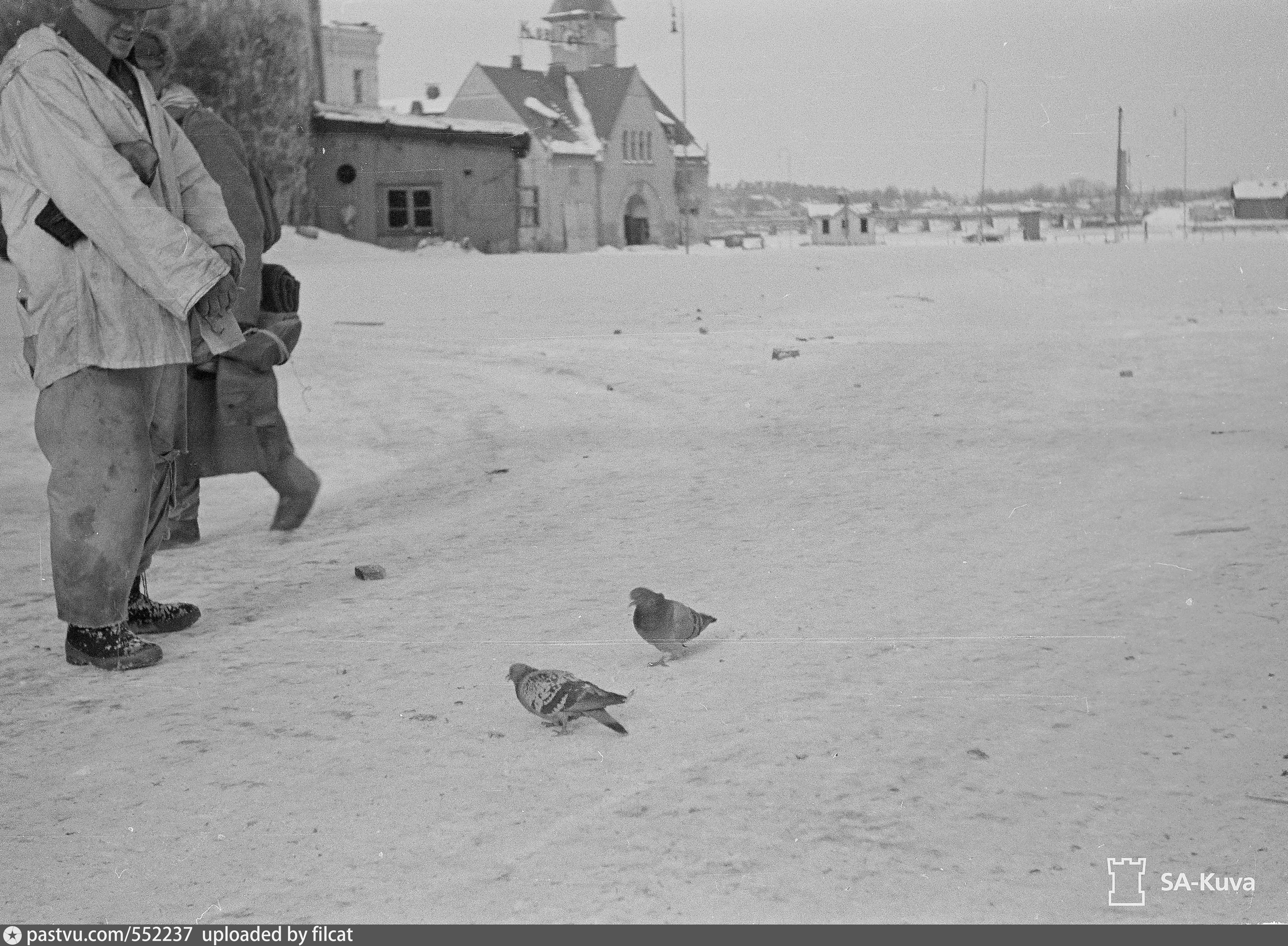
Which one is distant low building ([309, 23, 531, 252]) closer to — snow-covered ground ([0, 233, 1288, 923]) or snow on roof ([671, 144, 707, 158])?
snow on roof ([671, 144, 707, 158])

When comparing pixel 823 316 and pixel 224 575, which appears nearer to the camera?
pixel 224 575

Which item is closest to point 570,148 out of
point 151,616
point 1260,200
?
point 1260,200

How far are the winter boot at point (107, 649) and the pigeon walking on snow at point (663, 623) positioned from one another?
47.6 inches

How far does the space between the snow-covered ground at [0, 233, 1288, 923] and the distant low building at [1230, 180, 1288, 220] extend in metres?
2.86

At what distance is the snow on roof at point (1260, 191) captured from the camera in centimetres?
1034

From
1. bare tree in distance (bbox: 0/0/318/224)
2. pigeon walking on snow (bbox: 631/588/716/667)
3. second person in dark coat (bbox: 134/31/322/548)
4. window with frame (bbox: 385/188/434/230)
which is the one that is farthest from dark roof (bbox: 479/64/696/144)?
pigeon walking on snow (bbox: 631/588/716/667)

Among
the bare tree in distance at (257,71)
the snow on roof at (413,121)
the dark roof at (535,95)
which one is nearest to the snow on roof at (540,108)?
the dark roof at (535,95)

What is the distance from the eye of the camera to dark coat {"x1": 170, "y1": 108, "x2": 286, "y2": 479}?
15.0ft

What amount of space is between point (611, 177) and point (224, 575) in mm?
11793

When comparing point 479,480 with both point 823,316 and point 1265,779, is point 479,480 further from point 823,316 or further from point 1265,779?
point 823,316

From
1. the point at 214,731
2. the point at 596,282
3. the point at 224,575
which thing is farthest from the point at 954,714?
the point at 596,282

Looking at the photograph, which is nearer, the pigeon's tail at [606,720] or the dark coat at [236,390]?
the pigeon's tail at [606,720]

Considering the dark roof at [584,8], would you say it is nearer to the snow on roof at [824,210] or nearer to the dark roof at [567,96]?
the dark roof at [567,96]

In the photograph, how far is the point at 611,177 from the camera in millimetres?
15648
